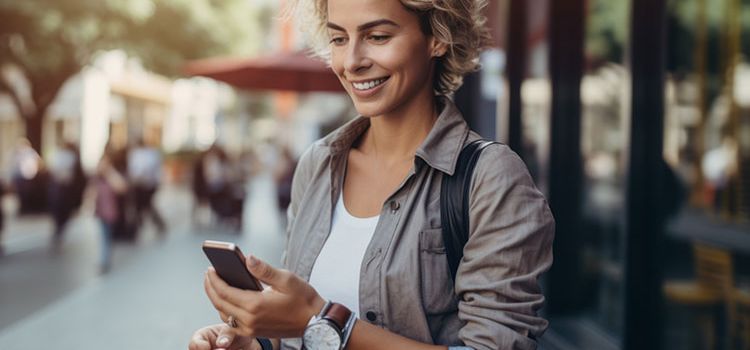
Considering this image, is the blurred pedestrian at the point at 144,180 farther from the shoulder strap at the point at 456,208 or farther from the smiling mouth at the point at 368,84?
the shoulder strap at the point at 456,208

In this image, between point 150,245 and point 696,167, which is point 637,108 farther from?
point 150,245

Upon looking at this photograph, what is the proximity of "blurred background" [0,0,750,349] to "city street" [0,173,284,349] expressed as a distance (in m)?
0.04

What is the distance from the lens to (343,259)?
164cm

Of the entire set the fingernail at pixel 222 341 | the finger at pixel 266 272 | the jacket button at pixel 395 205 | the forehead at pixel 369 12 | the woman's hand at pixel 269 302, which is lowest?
the fingernail at pixel 222 341

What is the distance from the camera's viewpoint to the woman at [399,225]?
141cm

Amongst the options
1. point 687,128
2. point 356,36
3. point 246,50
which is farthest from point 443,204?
point 246,50

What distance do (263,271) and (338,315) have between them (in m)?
0.19

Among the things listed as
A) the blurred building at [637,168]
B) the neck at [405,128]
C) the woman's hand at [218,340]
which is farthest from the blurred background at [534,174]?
the woman's hand at [218,340]

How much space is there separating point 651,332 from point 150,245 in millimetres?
9672

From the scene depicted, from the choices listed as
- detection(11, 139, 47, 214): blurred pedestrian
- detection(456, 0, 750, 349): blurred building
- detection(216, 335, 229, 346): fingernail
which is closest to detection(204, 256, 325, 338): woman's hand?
detection(216, 335, 229, 346): fingernail

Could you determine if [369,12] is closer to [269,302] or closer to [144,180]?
[269,302]

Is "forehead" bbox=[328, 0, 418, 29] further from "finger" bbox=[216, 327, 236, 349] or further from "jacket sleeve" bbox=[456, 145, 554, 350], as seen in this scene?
"finger" bbox=[216, 327, 236, 349]

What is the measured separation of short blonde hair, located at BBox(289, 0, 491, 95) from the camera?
1607 mm

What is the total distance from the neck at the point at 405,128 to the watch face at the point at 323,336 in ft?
1.51
